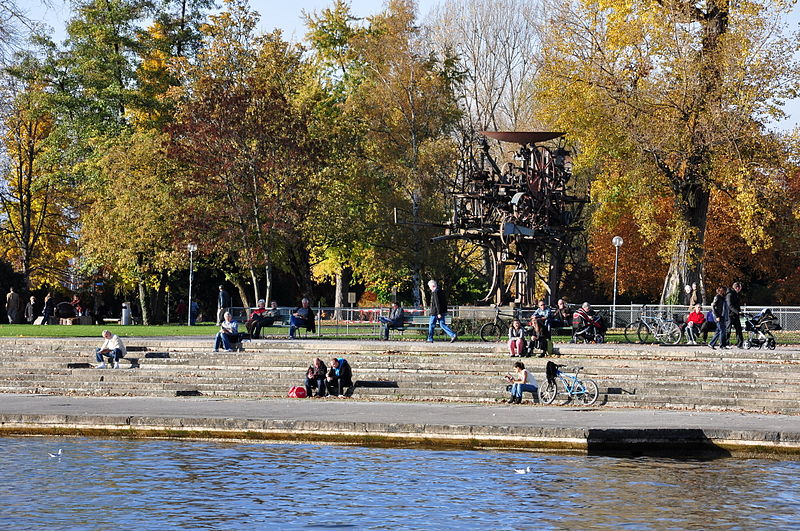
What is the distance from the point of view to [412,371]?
2703 centimetres

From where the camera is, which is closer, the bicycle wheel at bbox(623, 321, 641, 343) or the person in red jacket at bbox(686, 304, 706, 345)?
the person in red jacket at bbox(686, 304, 706, 345)

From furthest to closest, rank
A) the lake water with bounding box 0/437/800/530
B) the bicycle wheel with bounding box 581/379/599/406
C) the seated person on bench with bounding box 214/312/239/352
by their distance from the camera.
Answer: the seated person on bench with bounding box 214/312/239/352
the bicycle wheel with bounding box 581/379/599/406
the lake water with bounding box 0/437/800/530

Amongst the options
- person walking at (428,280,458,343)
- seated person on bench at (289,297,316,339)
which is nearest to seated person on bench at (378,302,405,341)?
person walking at (428,280,458,343)

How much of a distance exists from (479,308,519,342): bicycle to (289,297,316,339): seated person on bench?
488 cm

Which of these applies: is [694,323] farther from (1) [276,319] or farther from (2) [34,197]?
(2) [34,197]

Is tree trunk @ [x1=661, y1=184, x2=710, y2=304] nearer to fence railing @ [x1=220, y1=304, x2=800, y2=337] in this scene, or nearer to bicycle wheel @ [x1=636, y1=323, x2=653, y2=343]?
fence railing @ [x1=220, y1=304, x2=800, y2=337]

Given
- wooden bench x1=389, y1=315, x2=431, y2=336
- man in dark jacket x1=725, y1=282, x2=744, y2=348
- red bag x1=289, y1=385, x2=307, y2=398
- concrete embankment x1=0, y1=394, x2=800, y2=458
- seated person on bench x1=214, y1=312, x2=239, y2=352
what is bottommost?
concrete embankment x1=0, y1=394, x2=800, y2=458

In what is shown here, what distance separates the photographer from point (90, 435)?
20.0m

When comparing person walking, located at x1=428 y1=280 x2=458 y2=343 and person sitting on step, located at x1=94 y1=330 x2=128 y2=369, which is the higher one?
person walking, located at x1=428 y1=280 x2=458 y2=343

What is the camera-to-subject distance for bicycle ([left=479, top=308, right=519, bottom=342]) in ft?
112

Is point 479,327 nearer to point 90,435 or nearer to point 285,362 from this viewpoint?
point 285,362

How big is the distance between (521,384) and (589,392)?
1.36m

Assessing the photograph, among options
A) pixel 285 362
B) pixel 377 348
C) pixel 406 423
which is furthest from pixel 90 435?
pixel 377 348

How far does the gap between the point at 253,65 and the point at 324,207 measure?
261 inches
